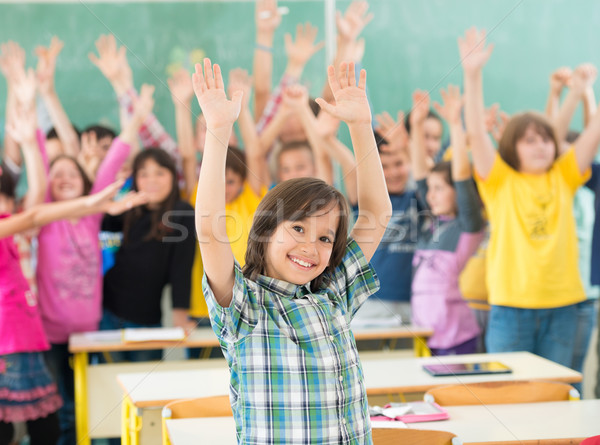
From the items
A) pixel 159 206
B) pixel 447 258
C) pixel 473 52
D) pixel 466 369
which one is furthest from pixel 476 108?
pixel 159 206

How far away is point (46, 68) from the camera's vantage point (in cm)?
389

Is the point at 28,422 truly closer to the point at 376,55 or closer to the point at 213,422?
the point at 213,422

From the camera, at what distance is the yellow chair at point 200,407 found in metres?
2.11

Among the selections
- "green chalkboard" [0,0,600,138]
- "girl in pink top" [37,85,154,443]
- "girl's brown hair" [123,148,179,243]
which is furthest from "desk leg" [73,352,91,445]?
"green chalkboard" [0,0,600,138]

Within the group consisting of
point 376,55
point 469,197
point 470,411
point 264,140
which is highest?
point 376,55

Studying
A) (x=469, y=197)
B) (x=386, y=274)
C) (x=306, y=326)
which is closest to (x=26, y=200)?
(x=386, y=274)

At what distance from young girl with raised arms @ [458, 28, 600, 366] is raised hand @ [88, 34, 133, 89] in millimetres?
1855

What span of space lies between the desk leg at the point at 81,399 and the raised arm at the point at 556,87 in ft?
8.93

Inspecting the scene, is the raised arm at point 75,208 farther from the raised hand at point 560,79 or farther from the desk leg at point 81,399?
the raised hand at point 560,79

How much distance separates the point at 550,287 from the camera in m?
3.41

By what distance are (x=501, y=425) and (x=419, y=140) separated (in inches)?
84.9

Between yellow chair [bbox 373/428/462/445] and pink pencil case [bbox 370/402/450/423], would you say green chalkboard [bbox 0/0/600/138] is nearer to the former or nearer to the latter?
pink pencil case [bbox 370/402/450/423]

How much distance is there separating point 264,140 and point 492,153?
1262 mm

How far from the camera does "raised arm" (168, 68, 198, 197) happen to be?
3.94 metres
